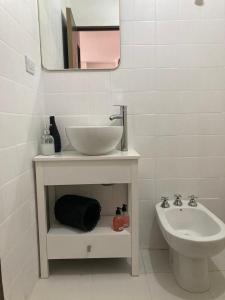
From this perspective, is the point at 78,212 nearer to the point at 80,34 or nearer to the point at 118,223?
the point at 118,223

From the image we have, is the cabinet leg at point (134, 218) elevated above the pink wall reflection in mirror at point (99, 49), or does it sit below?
below

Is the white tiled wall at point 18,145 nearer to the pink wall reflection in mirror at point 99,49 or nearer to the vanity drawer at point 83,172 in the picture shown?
the vanity drawer at point 83,172

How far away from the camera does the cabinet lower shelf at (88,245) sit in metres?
1.47

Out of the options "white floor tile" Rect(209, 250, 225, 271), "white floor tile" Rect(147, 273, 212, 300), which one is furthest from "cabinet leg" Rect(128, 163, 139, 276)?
"white floor tile" Rect(209, 250, 225, 271)

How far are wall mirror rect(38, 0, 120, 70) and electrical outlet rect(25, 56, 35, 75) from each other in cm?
22

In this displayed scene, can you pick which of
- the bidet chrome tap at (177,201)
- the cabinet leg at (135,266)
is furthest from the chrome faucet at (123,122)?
the cabinet leg at (135,266)

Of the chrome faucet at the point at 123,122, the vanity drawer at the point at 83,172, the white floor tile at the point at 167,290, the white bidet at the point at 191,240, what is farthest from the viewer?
the chrome faucet at the point at 123,122

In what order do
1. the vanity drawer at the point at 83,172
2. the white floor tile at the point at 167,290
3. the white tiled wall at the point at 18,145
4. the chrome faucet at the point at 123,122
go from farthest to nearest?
the chrome faucet at the point at 123,122, the vanity drawer at the point at 83,172, the white floor tile at the point at 167,290, the white tiled wall at the point at 18,145

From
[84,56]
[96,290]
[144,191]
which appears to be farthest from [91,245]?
[84,56]

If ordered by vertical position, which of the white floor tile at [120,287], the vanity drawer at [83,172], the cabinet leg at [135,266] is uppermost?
the vanity drawer at [83,172]

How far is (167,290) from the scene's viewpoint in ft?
4.49

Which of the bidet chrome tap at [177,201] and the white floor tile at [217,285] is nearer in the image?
the white floor tile at [217,285]

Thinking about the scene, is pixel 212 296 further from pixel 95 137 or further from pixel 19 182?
pixel 19 182

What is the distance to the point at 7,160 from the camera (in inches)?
43.7
